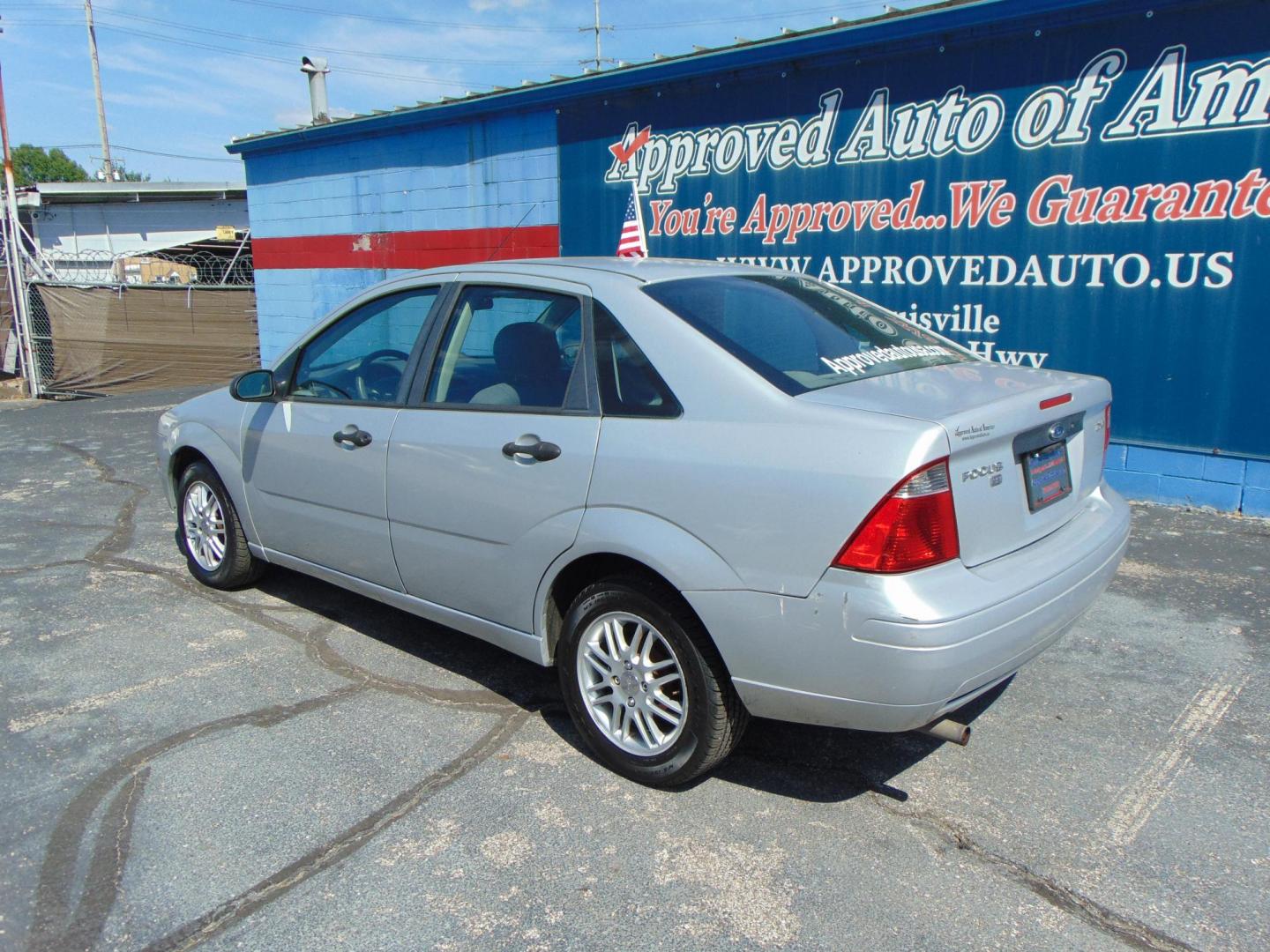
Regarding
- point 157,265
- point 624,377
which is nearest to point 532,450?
point 624,377

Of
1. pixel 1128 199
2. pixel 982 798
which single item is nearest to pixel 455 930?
pixel 982 798

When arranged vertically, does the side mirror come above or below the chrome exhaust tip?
above

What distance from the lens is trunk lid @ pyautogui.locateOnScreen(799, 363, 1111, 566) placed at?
2.71 m

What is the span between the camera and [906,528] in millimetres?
2570

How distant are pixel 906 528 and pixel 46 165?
11329 centimetres

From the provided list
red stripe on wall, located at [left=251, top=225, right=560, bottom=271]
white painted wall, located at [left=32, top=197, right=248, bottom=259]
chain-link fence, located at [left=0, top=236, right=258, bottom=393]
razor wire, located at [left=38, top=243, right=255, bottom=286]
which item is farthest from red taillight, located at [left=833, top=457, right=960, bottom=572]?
white painted wall, located at [left=32, top=197, right=248, bottom=259]

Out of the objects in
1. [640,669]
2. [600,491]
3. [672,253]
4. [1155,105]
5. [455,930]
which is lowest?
[455,930]

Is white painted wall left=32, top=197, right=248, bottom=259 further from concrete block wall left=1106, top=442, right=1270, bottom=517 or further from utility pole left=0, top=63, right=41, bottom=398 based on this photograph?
concrete block wall left=1106, top=442, right=1270, bottom=517

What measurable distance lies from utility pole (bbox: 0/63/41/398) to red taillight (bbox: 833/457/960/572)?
14174 millimetres

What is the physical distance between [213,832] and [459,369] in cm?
182

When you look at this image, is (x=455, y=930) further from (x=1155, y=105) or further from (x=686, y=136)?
(x=686, y=136)

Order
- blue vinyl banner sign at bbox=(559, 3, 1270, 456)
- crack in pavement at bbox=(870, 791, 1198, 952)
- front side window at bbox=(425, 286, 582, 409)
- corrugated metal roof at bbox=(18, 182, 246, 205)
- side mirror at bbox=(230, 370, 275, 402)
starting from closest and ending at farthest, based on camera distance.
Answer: crack in pavement at bbox=(870, 791, 1198, 952) → front side window at bbox=(425, 286, 582, 409) → side mirror at bbox=(230, 370, 275, 402) → blue vinyl banner sign at bbox=(559, 3, 1270, 456) → corrugated metal roof at bbox=(18, 182, 246, 205)

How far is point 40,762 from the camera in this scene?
3.37 metres

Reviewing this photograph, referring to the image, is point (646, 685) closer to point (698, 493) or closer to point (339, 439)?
point (698, 493)
